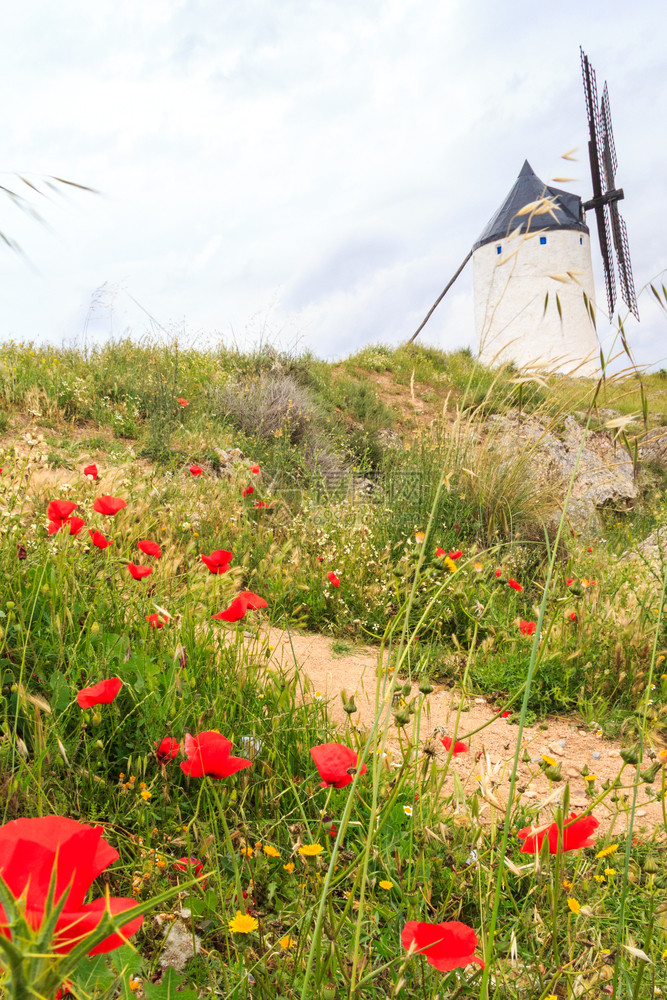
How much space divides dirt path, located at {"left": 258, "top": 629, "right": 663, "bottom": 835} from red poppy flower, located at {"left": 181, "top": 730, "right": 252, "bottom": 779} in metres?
1.02

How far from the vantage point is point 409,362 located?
15422 millimetres

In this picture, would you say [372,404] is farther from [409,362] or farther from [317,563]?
[317,563]

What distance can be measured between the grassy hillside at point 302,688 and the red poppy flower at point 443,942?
1.2 inches

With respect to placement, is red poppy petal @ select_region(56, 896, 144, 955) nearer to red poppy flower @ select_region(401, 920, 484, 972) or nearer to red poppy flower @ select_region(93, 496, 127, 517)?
red poppy flower @ select_region(401, 920, 484, 972)

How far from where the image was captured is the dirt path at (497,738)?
2.25 meters

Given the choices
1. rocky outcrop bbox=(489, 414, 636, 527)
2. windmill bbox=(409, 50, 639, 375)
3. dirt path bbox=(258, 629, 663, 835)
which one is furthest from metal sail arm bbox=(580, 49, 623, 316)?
dirt path bbox=(258, 629, 663, 835)

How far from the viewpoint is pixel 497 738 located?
2844 mm

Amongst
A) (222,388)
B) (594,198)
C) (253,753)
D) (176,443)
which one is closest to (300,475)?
(176,443)

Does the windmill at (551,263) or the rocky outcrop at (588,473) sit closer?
the rocky outcrop at (588,473)

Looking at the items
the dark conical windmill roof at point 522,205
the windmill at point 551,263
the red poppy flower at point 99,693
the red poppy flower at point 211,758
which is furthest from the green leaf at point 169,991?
the dark conical windmill roof at point 522,205

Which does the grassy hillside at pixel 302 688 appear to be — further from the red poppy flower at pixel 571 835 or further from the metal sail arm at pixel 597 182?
the metal sail arm at pixel 597 182

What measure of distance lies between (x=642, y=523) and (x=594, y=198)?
15.6m

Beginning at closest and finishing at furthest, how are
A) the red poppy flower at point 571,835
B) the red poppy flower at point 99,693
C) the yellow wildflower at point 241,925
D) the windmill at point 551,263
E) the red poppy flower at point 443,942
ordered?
1. the red poppy flower at point 443,942
2. the yellow wildflower at point 241,925
3. the red poppy flower at point 571,835
4. the red poppy flower at point 99,693
5. the windmill at point 551,263

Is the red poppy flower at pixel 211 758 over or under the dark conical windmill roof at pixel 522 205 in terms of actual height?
under
